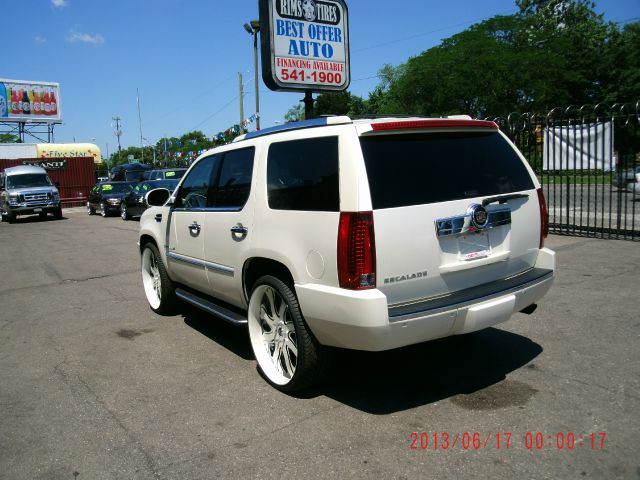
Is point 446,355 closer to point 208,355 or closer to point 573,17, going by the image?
point 208,355

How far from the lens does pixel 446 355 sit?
182 inches

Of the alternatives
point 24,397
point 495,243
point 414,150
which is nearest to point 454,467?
point 495,243

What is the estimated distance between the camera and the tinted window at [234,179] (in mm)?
4367

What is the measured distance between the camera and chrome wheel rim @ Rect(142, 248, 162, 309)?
6.46 meters

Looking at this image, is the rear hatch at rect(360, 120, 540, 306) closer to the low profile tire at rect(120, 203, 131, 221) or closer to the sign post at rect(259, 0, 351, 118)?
the sign post at rect(259, 0, 351, 118)

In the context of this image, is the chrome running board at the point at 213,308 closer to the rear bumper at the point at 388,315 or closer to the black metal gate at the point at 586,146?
the rear bumper at the point at 388,315

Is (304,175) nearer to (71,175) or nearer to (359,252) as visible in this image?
(359,252)

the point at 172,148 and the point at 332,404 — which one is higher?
the point at 172,148

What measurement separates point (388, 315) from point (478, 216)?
984 mm

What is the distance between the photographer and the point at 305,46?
480 inches

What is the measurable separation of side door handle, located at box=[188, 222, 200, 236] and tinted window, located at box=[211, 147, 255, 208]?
11.4 inches

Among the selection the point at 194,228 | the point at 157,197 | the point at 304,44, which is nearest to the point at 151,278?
the point at 157,197

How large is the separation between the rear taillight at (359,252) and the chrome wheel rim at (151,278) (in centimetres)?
372
